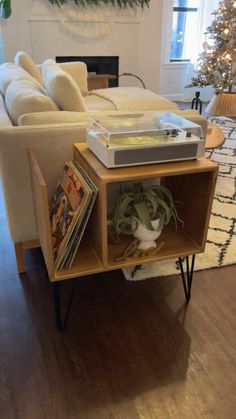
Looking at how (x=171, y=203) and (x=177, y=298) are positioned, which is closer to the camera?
(x=171, y=203)

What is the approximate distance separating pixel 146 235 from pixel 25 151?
62 centimetres

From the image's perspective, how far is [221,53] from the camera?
416 centimetres

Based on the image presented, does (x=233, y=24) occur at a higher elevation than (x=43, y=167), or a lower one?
higher

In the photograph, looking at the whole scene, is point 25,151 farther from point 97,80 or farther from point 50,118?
point 97,80

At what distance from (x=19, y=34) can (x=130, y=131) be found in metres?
3.84

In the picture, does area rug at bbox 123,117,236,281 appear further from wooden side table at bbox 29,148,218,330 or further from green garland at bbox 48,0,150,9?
green garland at bbox 48,0,150,9

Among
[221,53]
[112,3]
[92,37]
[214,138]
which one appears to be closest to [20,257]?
[214,138]

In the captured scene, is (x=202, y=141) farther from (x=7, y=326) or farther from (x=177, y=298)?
(x=7, y=326)

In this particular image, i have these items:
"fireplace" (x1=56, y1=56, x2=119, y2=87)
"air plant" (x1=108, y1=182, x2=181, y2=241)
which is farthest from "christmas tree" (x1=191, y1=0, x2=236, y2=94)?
"air plant" (x1=108, y1=182, x2=181, y2=241)

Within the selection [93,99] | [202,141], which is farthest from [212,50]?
[202,141]

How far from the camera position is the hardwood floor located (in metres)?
1.15

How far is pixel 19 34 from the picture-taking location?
4.36 metres

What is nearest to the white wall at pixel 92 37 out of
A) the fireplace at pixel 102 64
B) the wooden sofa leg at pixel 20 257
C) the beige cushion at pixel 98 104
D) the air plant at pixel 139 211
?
the fireplace at pixel 102 64

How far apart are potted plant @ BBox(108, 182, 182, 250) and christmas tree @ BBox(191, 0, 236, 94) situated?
10.7ft
